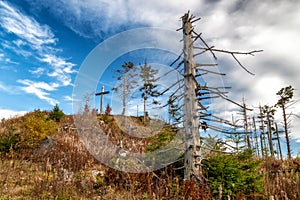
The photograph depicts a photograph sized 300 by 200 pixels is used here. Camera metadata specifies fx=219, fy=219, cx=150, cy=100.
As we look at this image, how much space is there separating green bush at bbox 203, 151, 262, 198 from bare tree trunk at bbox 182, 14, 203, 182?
30 centimetres

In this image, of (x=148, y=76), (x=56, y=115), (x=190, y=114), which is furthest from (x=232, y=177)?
(x=56, y=115)

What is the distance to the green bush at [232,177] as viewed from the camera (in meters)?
4.38

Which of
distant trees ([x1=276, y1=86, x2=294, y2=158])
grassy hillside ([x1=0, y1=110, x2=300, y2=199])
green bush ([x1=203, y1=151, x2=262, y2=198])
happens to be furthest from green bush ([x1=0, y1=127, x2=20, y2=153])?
distant trees ([x1=276, y1=86, x2=294, y2=158])

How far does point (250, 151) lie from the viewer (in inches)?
210

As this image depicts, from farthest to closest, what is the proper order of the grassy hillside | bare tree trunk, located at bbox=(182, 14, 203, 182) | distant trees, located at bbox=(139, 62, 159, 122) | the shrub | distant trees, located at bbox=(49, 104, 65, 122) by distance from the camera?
distant trees, located at bbox=(49, 104, 65, 122) < the shrub < distant trees, located at bbox=(139, 62, 159, 122) < bare tree trunk, located at bbox=(182, 14, 203, 182) < the grassy hillside

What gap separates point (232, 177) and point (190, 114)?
62.2 inches

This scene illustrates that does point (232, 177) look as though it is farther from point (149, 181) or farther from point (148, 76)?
point (148, 76)

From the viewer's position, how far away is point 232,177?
4.46m

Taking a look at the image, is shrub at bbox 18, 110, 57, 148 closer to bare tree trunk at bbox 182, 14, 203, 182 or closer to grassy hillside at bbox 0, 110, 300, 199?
grassy hillside at bbox 0, 110, 300, 199

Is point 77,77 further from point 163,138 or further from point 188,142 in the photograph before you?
point 188,142

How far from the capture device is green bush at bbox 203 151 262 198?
173 inches

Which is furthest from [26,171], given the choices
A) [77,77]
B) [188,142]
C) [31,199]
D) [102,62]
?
[188,142]

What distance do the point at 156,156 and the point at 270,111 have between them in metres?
26.1

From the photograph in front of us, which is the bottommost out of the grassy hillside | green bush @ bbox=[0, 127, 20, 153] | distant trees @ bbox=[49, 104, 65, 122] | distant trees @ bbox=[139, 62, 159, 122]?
the grassy hillside
